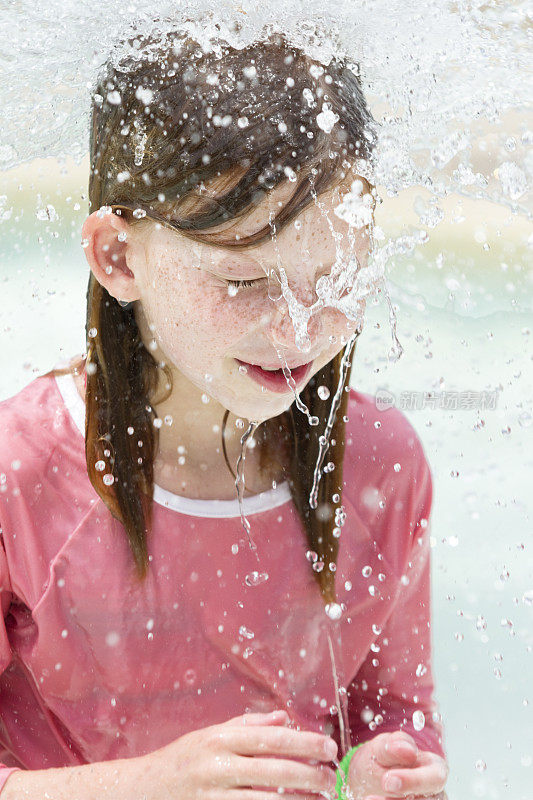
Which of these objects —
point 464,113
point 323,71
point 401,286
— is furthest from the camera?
point 401,286

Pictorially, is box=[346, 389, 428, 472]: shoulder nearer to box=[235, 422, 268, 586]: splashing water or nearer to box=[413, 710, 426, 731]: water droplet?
box=[235, 422, 268, 586]: splashing water

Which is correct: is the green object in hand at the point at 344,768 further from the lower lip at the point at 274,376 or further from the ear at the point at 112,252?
the ear at the point at 112,252

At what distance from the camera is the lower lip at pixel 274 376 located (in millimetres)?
911

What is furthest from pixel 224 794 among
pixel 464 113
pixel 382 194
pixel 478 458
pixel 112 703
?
pixel 478 458

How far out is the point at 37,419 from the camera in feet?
3.43

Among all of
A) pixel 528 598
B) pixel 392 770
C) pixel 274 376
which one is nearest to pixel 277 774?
pixel 392 770

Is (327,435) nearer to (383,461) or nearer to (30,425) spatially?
(383,461)

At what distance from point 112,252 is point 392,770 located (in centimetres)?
59

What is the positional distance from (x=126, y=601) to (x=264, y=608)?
0.16m

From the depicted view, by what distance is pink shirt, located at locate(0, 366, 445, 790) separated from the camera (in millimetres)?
1022

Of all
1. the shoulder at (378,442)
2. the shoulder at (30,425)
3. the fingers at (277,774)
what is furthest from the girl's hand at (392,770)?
Result: the shoulder at (30,425)

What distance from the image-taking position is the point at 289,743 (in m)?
0.84

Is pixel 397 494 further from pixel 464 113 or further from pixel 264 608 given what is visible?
pixel 464 113

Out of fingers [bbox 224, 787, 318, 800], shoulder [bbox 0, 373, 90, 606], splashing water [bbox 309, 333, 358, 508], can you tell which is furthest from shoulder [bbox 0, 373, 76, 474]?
fingers [bbox 224, 787, 318, 800]
